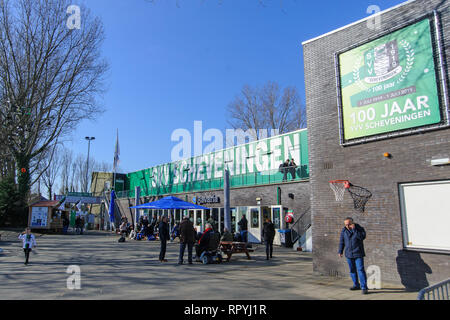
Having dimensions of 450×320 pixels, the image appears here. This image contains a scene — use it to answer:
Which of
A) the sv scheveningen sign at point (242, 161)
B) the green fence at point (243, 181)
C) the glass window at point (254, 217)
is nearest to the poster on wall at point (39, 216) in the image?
the green fence at point (243, 181)

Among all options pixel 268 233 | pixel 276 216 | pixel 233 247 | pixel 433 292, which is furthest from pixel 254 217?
pixel 433 292

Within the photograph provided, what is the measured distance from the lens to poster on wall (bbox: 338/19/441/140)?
825 cm

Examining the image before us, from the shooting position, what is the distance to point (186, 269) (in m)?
11.1

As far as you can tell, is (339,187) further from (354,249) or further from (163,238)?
(163,238)

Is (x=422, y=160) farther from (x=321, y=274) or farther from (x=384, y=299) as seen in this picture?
(x=321, y=274)

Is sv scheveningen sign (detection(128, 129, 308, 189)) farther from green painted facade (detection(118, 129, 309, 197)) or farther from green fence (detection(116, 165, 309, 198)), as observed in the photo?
green fence (detection(116, 165, 309, 198))

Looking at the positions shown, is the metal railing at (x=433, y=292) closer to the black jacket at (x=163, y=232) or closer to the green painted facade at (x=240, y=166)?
the black jacket at (x=163, y=232)

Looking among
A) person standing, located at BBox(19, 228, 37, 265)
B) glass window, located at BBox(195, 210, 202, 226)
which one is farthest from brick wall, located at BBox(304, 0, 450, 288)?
glass window, located at BBox(195, 210, 202, 226)

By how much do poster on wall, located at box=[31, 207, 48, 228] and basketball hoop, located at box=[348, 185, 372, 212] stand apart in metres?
25.3

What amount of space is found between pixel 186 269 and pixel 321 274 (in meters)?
4.24

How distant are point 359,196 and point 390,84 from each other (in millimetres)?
3063

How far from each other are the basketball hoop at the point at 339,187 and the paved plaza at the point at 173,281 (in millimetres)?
2295
